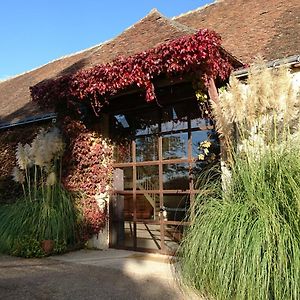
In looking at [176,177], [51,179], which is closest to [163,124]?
[176,177]

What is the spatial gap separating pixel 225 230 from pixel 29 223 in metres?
4.39

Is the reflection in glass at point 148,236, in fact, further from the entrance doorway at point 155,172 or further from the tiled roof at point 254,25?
the tiled roof at point 254,25

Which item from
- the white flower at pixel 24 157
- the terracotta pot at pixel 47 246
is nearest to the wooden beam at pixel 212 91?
the terracotta pot at pixel 47 246

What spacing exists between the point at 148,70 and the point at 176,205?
A: 245 cm

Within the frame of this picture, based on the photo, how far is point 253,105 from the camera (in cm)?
465

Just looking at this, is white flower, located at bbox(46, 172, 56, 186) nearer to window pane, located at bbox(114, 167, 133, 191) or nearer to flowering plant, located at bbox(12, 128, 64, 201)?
flowering plant, located at bbox(12, 128, 64, 201)

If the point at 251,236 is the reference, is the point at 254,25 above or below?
above

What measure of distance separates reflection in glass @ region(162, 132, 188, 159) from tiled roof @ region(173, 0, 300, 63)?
5.85 ft

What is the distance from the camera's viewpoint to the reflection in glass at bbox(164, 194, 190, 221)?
6.67 meters

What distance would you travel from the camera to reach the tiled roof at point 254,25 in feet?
22.1

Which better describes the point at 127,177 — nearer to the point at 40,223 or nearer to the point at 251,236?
the point at 40,223

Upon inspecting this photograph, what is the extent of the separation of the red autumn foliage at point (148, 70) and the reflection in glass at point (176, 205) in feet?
6.12

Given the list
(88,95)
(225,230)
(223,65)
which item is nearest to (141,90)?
(88,95)

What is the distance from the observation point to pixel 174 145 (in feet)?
22.9
